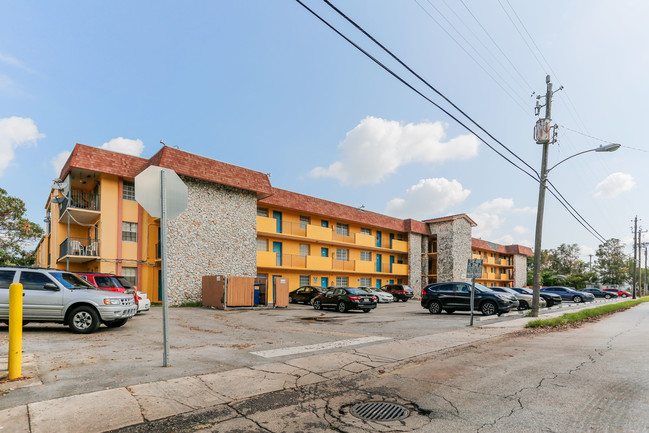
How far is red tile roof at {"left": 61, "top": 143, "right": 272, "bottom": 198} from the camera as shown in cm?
2228

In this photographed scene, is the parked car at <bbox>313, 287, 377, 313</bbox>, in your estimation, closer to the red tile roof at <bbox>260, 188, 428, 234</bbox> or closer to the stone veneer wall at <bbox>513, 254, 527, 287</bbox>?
the red tile roof at <bbox>260, 188, 428, 234</bbox>

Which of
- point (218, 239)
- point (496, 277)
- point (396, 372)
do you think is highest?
point (218, 239)

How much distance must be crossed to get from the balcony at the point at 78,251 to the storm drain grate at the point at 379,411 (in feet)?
73.2

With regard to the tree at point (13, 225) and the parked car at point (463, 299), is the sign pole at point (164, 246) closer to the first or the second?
the parked car at point (463, 299)

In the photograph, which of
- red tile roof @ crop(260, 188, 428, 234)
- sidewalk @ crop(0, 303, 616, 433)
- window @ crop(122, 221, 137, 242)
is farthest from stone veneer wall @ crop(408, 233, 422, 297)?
sidewalk @ crop(0, 303, 616, 433)

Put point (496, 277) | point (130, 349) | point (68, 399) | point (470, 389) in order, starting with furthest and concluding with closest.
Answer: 1. point (496, 277)
2. point (130, 349)
3. point (470, 389)
4. point (68, 399)

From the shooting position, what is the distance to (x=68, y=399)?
16.2 feet

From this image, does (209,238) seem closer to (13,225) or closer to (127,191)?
(127,191)

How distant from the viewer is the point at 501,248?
61969 millimetres

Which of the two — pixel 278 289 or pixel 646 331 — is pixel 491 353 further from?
pixel 278 289

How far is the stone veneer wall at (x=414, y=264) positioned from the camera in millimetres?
44531

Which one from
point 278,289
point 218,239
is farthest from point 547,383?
point 218,239

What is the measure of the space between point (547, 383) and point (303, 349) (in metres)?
4.86

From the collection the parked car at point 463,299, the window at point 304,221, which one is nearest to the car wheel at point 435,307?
the parked car at point 463,299
